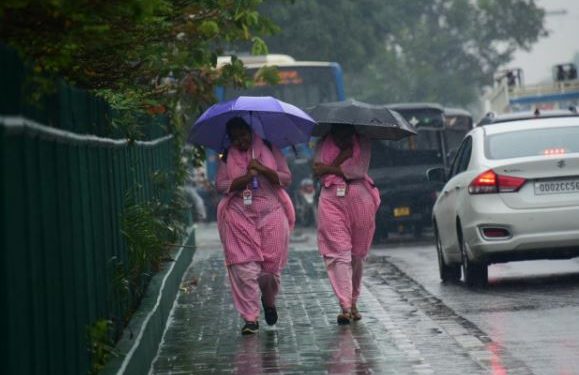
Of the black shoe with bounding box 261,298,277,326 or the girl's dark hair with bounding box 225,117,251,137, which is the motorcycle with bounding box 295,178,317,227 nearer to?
the girl's dark hair with bounding box 225,117,251,137

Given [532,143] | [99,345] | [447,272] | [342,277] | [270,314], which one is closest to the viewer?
[99,345]

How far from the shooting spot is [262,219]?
473 inches

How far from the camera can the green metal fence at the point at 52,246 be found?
565 cm

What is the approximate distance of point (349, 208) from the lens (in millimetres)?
12578

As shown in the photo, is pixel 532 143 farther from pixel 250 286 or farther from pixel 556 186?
pixel 250 286

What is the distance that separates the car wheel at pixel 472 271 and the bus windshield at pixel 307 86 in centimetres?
1810

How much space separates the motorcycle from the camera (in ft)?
107

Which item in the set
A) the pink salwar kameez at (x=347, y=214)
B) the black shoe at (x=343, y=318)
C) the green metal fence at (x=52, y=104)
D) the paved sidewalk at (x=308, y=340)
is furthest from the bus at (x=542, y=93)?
the green metal fence at (x=52, y=104)

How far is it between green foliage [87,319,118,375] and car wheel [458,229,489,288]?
23.6 ft

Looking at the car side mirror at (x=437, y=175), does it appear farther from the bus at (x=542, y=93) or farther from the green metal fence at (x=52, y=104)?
the bus at (x=542, y=93)

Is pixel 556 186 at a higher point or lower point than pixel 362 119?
lower

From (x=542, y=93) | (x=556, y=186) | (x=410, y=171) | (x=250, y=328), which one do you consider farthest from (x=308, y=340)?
(x=542, y=93)

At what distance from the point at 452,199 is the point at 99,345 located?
27.1 ft

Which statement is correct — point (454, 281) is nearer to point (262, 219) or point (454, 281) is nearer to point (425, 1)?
point (262, 219)
